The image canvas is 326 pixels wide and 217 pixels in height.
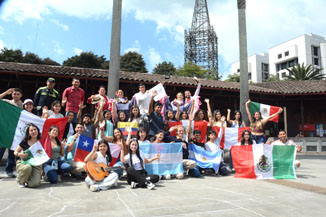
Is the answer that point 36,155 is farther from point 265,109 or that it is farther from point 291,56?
point 291,56

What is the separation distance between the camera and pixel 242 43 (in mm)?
10234

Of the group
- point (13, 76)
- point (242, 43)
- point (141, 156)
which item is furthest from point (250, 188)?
point (13, 76)

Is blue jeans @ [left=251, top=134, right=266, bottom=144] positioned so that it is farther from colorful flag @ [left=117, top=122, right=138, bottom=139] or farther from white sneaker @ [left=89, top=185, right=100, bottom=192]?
white sneaker @ [left=89, top=185, right=100, bottom=192]

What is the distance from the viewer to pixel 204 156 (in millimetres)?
6426

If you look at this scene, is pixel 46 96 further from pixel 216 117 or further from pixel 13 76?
pixel 13 76

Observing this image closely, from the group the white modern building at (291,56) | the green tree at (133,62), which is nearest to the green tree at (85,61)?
the green tree at (133,62)

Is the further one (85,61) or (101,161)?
(85,61)

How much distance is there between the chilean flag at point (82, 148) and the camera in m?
5.45

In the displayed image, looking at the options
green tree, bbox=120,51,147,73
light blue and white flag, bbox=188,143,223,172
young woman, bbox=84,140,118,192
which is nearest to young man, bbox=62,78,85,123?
young woman, bbox=84,140,118,192

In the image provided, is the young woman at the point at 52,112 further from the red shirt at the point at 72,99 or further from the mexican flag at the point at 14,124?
the red shirt at the point at 72,99

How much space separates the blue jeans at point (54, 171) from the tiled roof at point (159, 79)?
256 inches

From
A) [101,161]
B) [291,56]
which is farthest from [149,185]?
[291,56]

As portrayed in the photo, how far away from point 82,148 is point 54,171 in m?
0.78

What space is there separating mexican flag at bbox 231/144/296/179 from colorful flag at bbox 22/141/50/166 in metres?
4.53
